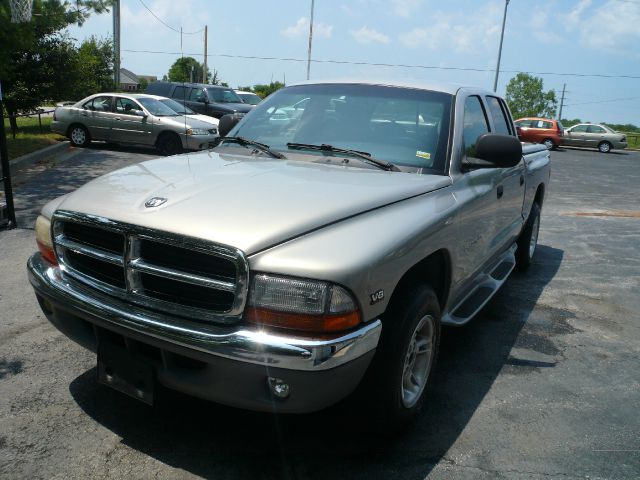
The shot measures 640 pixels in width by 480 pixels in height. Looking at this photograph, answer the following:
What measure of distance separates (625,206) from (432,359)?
1009 centimetres

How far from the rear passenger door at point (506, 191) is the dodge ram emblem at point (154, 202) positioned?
2.52 metres

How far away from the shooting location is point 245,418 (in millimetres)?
3068

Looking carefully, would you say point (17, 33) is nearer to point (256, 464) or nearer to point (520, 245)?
point (520, 245)

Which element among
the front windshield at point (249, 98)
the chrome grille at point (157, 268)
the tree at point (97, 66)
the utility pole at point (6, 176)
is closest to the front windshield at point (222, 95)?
the front windshield at point (249, 98)

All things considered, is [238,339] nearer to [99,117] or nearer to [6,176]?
[6,176]

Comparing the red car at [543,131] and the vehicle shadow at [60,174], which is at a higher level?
the red car at [543,131]

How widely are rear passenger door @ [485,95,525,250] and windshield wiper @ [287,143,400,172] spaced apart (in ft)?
3.81

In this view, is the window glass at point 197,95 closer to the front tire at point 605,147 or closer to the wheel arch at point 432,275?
the wheel arch at point 432,275

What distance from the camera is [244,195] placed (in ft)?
8.85

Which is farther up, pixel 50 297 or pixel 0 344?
pixel 50 297

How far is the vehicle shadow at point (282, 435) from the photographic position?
105 inches

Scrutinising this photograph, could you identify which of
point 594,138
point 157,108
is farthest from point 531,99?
point 157,108

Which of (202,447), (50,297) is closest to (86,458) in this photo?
(202,447)

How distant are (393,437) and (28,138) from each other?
14.1 m
